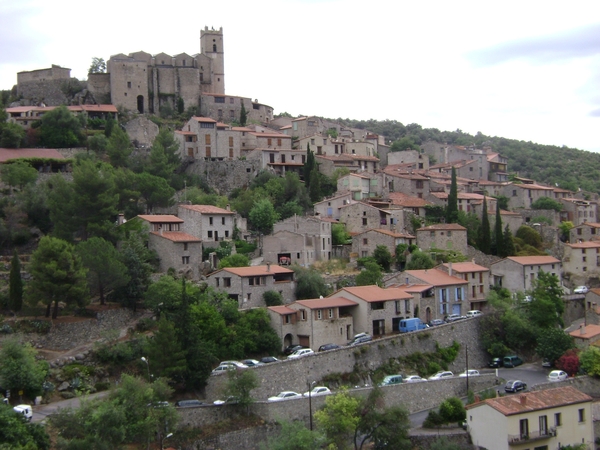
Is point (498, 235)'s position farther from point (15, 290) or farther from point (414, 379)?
point (15, 290)

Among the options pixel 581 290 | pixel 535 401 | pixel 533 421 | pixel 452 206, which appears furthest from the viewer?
pixel 452 206

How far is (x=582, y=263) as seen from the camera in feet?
236

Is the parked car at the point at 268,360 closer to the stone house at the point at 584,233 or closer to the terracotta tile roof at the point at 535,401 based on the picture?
the terracotta tile roof at the point at 535,401

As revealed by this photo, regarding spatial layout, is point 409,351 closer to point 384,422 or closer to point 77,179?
point 384,422


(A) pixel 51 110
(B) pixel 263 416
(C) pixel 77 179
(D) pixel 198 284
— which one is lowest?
(B) pixel 263 416

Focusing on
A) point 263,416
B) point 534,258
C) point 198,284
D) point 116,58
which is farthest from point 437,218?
point 116,58

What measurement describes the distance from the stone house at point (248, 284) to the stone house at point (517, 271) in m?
18.8

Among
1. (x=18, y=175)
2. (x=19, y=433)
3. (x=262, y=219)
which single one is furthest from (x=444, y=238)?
(x=19, y=433)

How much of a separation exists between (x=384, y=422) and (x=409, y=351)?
11.9 meters

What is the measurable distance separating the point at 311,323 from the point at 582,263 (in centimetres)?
3054

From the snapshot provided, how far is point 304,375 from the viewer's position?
47.0 metres

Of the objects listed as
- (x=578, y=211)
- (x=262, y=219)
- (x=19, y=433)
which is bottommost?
(x=19, y=433)

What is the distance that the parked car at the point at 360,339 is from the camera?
52.1m

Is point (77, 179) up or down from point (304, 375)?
up
